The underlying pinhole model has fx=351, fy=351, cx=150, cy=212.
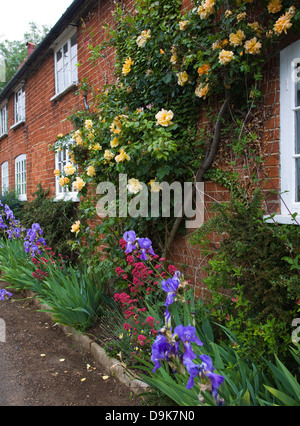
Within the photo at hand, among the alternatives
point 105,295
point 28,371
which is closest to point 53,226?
point 105,295

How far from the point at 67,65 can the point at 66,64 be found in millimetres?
75

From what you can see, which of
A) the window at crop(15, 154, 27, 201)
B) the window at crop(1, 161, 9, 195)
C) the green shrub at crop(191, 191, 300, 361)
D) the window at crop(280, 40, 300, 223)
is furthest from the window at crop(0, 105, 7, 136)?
the green shrub at crop(191, 191, 300, 361)

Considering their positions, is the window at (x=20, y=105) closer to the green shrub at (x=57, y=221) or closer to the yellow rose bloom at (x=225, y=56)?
the green shrub at (x=57, y=221)

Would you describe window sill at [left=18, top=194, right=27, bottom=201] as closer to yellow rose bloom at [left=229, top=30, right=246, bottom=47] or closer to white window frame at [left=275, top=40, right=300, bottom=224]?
yellow rose bloom at [left=229, top=30, right=246, bottom=47]

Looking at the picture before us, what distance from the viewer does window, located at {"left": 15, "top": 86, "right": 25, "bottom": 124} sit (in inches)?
442

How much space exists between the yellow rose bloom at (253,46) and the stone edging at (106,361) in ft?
9.27

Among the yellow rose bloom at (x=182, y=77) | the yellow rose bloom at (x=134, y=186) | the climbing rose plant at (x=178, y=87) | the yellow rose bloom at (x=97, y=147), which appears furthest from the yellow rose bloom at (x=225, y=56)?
the yellow rose bloom at (x=97, y=147)

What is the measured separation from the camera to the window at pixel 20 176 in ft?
37.3

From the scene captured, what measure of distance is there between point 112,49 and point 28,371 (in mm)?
4640

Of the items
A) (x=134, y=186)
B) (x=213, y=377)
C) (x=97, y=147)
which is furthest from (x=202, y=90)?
(x=213, y=377)

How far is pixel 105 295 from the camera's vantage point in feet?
14.3

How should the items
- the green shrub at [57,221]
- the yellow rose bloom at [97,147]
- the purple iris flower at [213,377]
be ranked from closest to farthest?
the purple iris flower at [213,377] → the yellow rose bloom at [97,147] → the green shrub at [57,221]

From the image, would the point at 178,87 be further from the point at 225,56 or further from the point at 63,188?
the point at 63,188

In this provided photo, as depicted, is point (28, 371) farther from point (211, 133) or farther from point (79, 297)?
point (211, 133)
